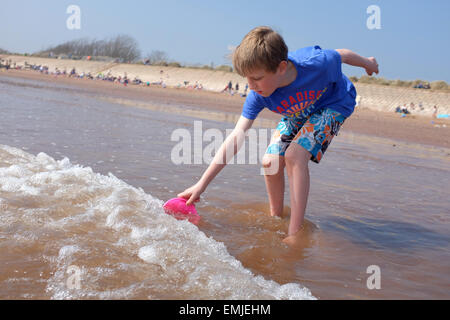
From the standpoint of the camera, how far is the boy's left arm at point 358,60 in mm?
2699

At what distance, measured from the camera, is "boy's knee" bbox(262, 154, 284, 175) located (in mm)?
2881

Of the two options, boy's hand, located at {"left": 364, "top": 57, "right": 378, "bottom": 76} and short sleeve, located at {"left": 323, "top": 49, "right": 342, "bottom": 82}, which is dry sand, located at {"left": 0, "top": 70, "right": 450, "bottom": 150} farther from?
short sleeve, located at {"left": 323, "top": 49, "right": 342, "bottom": 82}

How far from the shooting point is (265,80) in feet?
7.48

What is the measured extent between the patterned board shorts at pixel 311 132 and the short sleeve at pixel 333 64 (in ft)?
0.73

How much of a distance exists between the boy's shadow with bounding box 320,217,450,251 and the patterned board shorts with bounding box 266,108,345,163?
0.53 meters

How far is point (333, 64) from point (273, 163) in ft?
2.52

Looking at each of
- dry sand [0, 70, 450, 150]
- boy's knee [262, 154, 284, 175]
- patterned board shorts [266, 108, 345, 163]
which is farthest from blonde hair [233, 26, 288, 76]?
dry sand [0, 70, 450, 150]
